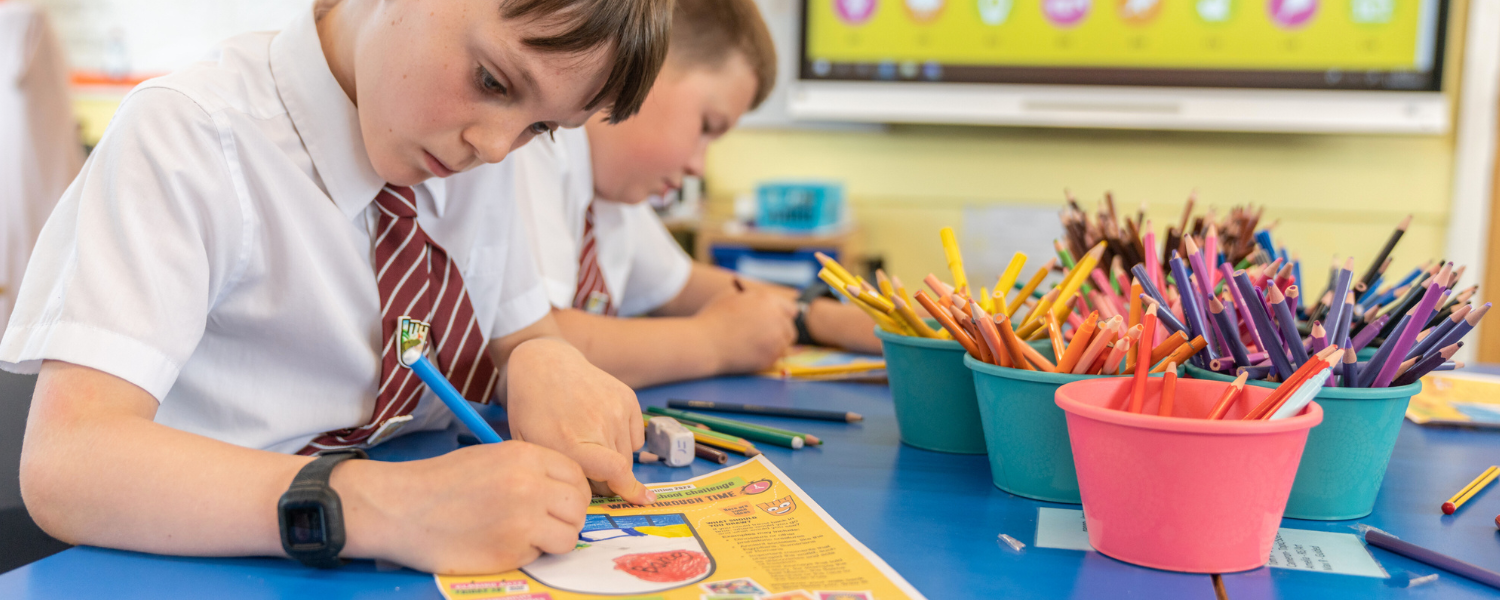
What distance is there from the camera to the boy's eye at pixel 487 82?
65cm

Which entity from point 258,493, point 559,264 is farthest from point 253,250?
point 559,264

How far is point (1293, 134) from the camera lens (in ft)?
8.30

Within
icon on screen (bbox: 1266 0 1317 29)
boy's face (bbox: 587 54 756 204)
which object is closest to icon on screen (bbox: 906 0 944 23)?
icon on screen (bbox: 1266 0 1317 29)

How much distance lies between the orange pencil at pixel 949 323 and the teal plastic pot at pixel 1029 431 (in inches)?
0.9

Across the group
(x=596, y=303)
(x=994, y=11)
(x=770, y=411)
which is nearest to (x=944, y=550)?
(x=770, y=411)

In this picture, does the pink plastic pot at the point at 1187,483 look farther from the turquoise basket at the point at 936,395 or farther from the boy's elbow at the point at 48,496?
the boy's elbow at the point at 48,496

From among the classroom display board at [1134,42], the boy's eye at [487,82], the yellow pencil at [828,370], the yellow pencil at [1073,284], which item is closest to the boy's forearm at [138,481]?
the boy's eye at [487,82]

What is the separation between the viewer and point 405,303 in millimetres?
A: 757

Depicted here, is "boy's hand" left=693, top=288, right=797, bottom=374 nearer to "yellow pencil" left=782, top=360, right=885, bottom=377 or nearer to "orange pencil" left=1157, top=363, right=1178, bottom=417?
"yellow pencil" left=782, top=360, right=885, bottom=377

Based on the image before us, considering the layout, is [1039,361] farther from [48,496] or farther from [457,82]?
[48,496]

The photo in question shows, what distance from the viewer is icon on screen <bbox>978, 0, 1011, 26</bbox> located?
255 centimetres

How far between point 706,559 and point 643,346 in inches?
19.4

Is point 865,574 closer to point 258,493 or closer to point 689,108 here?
point 258,493

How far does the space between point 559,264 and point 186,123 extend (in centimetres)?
48
